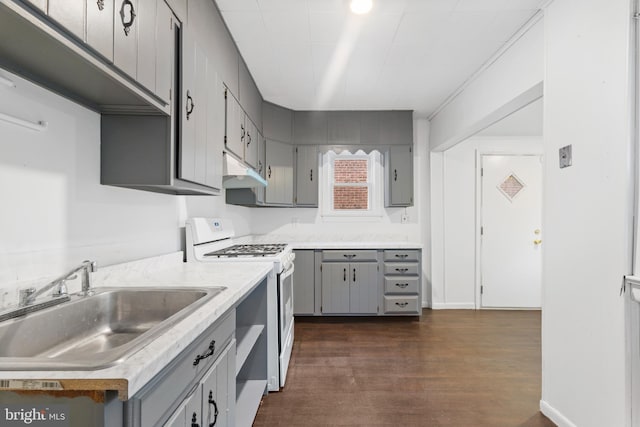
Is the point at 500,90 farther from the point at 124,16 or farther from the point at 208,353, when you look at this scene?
the point at 208,353

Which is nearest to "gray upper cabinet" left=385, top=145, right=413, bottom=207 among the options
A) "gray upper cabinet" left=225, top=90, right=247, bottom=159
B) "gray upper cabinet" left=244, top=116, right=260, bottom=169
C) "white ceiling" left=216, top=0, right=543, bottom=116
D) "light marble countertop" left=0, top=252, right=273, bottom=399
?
"white ceiling" left=216, top=0, right=543, bottom=116

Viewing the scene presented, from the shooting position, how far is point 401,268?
383 cm

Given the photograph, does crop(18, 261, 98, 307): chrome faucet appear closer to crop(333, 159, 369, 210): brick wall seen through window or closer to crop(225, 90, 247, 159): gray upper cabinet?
crop(225, 90, 247, 159): gray upper cabinet

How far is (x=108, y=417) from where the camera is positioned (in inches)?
25.7

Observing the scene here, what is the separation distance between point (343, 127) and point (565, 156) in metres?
2.61

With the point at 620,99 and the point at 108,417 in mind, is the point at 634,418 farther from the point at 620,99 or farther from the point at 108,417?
the point at 108,417

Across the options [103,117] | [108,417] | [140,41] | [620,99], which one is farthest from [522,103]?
[108,417]

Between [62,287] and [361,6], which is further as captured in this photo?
[361,6]

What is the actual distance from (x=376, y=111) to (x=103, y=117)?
3204mm

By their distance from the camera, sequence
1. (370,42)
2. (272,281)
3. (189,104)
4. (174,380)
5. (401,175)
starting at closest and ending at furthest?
(174,380) → (189,104) → (272,281) → (370,42) → (401,175)

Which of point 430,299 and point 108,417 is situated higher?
point 108,417

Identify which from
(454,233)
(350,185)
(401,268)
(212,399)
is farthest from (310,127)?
(212,399)

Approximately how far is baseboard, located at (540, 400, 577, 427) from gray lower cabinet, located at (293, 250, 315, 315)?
229 cm

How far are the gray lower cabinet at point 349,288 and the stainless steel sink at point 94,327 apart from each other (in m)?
2.52
